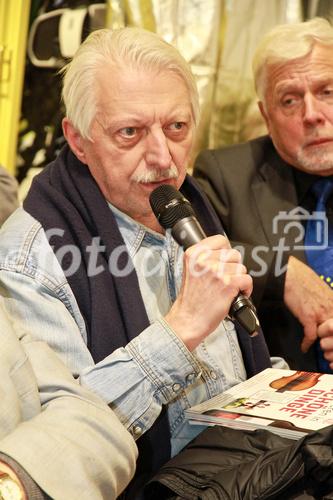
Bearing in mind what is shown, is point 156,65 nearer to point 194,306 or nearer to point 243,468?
point 194,306

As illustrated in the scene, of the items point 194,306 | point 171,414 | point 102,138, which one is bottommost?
point 171,414

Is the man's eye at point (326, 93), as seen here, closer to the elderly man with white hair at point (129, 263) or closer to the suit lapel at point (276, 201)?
the suit lapel at point (276, 201)

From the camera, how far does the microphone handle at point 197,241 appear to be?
1395mm

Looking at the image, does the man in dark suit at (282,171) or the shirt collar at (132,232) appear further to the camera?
the man in dark suit at (282,171)

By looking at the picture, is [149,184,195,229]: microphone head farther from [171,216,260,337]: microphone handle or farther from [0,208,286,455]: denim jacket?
[0,208,286,455]: denim jacket

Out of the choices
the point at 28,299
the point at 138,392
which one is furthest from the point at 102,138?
the point at 138,392

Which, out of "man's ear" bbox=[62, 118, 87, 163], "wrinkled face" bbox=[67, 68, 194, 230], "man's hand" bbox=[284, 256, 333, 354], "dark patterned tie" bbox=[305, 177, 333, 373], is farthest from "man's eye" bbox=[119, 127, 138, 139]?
"dark patterned tie" bbox=[305, 177, 333, 373]

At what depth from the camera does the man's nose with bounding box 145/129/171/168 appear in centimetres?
161

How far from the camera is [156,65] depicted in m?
1.62

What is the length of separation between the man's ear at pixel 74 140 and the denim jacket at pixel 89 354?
0.20m

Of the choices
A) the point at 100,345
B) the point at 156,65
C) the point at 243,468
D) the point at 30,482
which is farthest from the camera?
the point at 156,65

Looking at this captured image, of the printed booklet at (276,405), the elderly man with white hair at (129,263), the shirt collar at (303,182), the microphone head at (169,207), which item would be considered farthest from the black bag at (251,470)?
the shirt collar at (303,182)

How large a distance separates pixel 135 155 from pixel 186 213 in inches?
9.3

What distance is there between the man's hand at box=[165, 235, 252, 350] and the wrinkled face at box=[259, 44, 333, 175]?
1.00 meters
